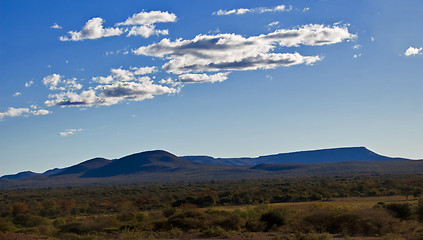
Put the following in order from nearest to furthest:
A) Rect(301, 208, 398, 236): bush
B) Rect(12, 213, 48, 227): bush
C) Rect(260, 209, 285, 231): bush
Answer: Rect(301, 208, 398, 236): bush → Rect(260, 209, 285, 231): bush → Rect(12, 213, 48, 227): bush

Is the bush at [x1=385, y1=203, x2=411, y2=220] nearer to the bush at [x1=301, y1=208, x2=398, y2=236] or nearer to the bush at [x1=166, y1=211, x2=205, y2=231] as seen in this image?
the bush at [x1=301, y1=208, x2=398, y2=236]

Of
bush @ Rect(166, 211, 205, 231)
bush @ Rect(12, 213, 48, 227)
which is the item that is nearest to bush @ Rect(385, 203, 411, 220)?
bush @ Rect(166, 211, 205, 231)

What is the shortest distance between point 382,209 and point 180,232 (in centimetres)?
1280

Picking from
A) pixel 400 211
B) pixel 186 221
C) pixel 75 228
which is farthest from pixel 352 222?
pixel 75 228

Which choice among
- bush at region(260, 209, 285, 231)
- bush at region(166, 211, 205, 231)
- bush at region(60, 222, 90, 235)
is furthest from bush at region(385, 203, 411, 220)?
bush at region(60, 222, 90, 235)

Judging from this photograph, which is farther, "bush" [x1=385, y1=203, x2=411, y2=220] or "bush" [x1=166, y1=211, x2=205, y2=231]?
"bush" [x1=166, y1=211, x2=205, y2=231]

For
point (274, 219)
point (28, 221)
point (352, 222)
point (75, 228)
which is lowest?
point (352, 222)

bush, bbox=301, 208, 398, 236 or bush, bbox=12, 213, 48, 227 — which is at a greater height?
bush, bbox=12, 213, 48, 227

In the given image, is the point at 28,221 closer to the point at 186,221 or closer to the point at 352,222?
the point at 186,221

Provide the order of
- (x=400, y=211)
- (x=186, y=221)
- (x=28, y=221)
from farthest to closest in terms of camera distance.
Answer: (x=28, y=221) < (x=186, y=221) < (x=400, y=211)

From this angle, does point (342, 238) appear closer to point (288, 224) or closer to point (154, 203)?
point (288, 224)

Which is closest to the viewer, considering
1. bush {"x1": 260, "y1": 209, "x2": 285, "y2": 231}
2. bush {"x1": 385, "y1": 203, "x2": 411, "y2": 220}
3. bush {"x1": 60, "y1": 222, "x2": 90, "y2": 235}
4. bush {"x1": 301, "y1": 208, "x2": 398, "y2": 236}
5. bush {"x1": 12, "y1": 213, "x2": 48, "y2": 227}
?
bush {"x1": 301, "y1": 208, "x2": 398, "y2": 236}

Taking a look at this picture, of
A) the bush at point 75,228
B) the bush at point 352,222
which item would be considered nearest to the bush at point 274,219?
the bush at point 352,222

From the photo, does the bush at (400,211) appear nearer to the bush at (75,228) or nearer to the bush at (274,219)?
the bush at (274,219)
